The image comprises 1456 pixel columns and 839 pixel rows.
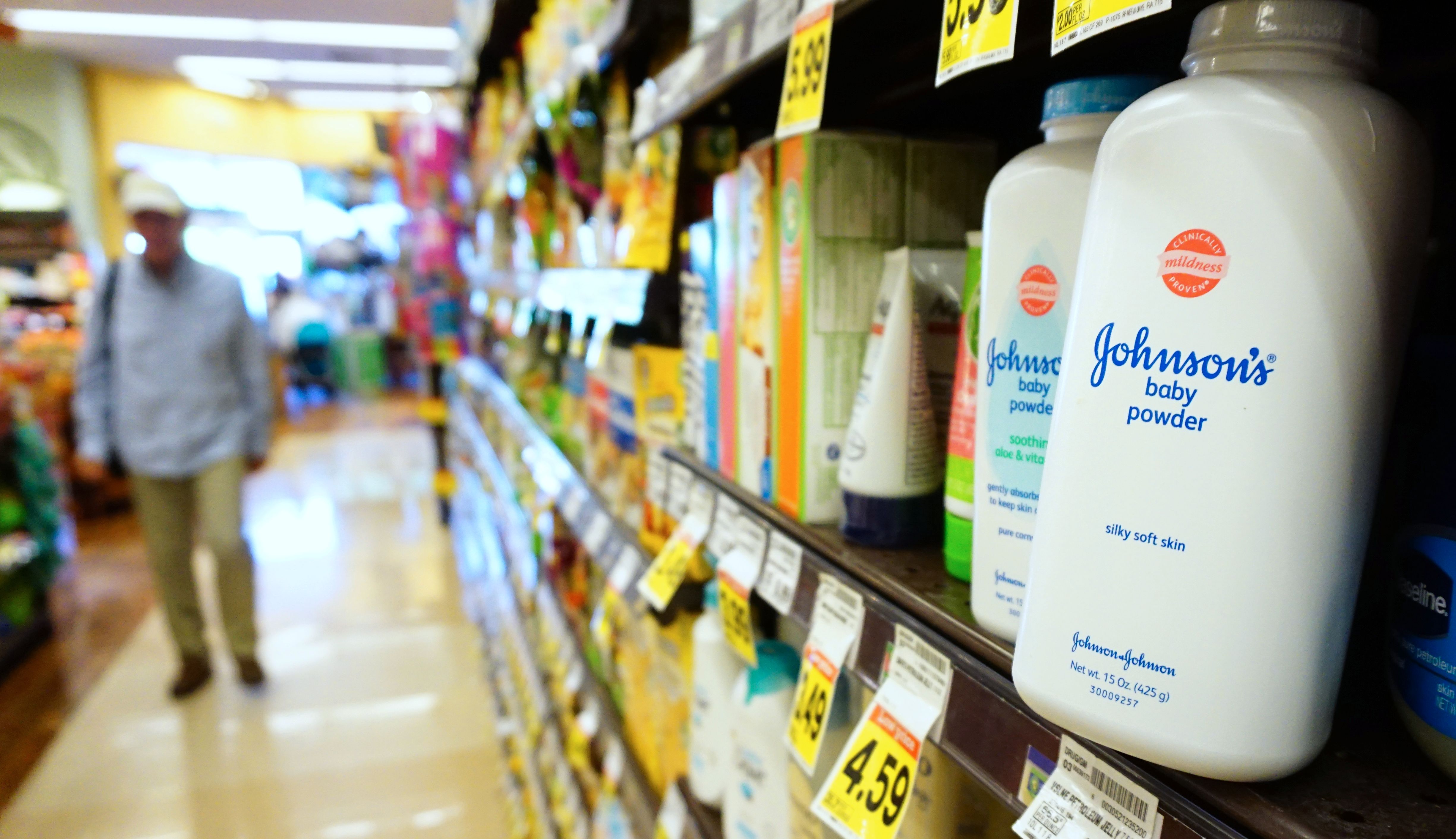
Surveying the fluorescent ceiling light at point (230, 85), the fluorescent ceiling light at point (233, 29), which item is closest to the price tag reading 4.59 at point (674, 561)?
the fluorescent ceiling light at point (233, 29)

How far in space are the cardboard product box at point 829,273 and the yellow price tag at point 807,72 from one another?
0.09 metres

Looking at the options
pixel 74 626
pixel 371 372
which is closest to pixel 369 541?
pixel 74 626

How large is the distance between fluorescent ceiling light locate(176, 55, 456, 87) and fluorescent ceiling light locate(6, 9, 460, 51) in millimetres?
613

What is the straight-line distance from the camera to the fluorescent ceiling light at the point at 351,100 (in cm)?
953

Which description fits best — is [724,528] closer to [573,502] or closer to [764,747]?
[764,747]

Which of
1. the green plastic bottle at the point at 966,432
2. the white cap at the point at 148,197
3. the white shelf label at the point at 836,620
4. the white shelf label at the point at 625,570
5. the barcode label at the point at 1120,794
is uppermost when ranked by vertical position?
the white cap at the point at 148,197

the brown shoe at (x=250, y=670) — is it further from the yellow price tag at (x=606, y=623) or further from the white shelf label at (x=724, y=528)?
the white shelf label at (x=724, y=528)

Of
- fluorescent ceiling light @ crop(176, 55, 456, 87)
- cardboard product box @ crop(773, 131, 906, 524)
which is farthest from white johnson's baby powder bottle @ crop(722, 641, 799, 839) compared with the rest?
fluorescent ceiling light @ crop(176, 55, 456, 87)

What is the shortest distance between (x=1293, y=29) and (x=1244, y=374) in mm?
146

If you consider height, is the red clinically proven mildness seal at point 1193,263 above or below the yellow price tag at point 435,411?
above

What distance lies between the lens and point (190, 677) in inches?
120

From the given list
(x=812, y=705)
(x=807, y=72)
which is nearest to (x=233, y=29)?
(x=807, y=72)

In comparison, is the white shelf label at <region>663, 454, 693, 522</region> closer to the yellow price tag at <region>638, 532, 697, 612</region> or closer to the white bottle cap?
the yellow price tag at <region>638, 532, 697, 612</region>

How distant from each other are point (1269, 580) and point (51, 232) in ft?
31.0
